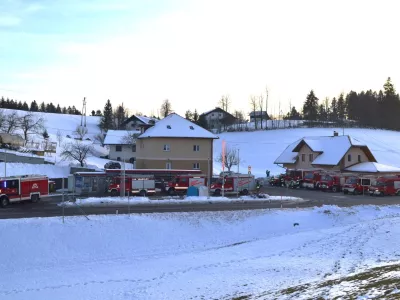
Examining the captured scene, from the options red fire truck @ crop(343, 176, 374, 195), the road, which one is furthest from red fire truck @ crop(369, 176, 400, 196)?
the road

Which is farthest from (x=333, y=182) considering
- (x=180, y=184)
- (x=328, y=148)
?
(x=180, y=184)

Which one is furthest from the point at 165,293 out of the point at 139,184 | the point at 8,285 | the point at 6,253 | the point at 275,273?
the point at 139,184

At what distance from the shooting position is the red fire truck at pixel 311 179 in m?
57.2

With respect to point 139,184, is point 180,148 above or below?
above

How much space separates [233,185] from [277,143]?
57193 mm

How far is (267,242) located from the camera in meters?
25.1

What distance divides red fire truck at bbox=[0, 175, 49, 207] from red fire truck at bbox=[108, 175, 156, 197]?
7.94m

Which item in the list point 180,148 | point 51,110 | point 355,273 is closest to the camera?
point 355,273

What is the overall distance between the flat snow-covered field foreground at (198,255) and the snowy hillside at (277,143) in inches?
2021

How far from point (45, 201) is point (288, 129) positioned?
88200mm

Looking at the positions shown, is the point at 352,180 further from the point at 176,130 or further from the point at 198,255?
the point at 198,255

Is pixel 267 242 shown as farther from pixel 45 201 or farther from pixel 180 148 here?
pixel 180 148

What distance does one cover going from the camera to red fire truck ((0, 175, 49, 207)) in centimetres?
3419

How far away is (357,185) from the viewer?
51.1 meters
